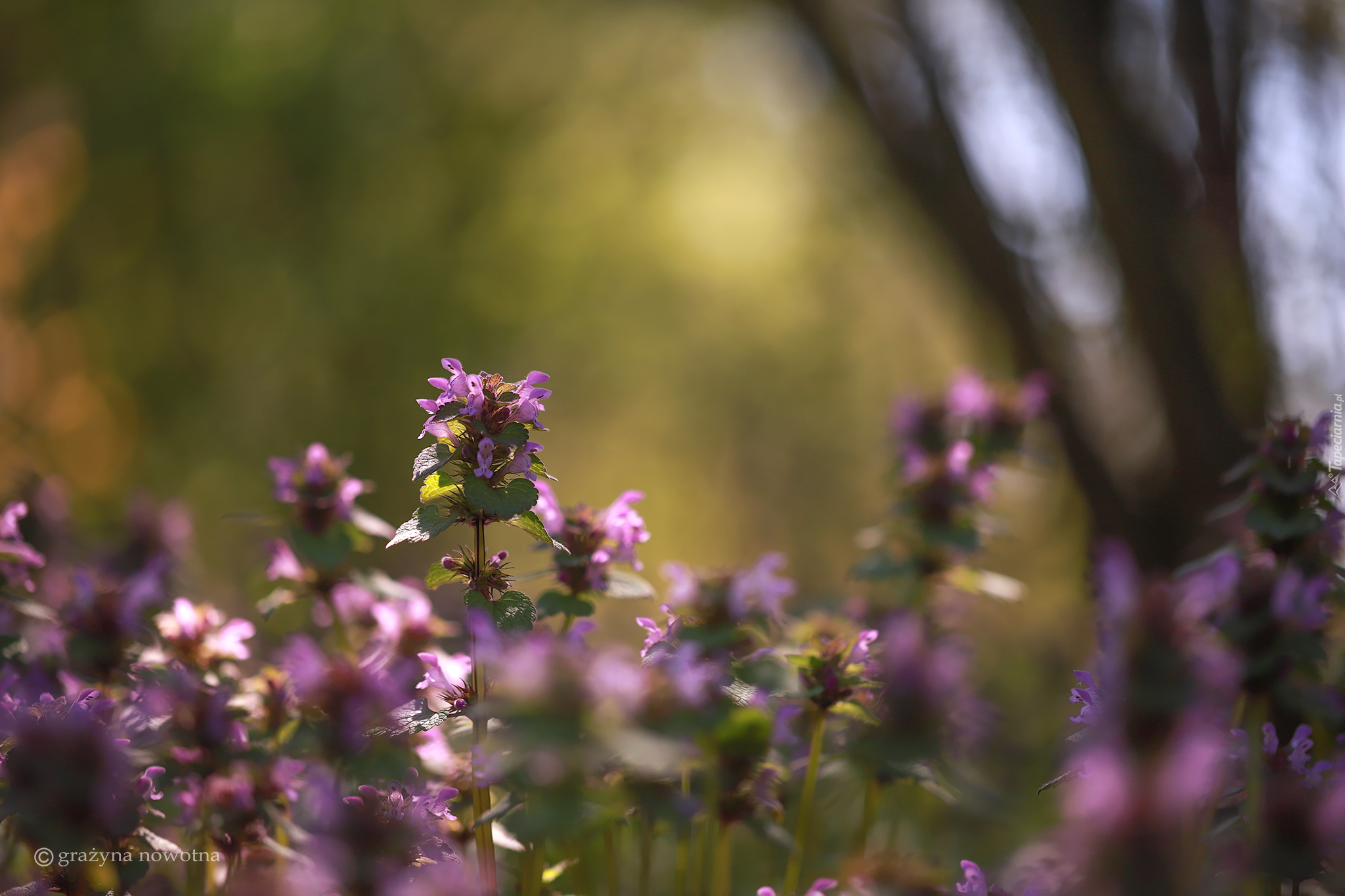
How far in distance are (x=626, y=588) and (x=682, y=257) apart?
403 inches

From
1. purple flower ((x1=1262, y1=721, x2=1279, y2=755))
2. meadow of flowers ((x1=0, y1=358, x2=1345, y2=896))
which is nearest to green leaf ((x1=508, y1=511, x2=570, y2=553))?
meadow of flowers ((x1=0, y1=358, x2=1345, y2=896))

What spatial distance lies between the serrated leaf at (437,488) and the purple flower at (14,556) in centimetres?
70

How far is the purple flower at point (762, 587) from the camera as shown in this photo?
1166 millimetres

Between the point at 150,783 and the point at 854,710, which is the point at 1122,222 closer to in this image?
the point at 854,710

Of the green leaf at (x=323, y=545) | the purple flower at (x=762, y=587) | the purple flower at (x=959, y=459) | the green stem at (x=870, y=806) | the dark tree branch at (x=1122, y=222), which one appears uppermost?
the dark tree branch at (x=1122, y=222)

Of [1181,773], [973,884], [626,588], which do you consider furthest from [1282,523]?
[626,588]

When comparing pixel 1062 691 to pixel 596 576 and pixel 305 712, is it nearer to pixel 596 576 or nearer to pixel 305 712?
pixel 596 576

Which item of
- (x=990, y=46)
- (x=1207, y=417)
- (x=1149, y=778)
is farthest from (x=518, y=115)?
(x=1149, y=778)

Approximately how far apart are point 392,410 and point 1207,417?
8.28 meters

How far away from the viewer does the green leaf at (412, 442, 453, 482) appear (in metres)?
0.93

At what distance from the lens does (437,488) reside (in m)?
1.03

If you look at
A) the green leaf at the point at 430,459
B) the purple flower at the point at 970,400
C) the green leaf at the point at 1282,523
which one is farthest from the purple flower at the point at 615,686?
the purple flower at the point at 970,400

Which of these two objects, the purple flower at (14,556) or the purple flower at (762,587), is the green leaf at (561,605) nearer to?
the purple flower at (762,587)
